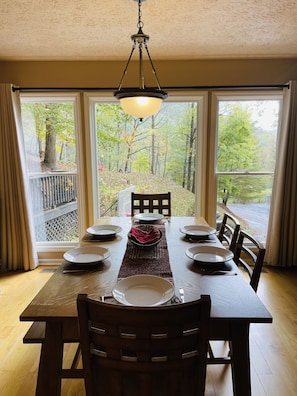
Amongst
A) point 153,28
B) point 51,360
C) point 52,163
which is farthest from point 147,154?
point 51,360

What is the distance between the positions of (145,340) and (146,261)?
806 millimetres

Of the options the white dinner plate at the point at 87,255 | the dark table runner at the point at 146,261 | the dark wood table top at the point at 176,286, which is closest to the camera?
the dark wood table top at the point at 176,286

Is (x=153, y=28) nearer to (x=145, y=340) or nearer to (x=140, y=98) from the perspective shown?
(x=140, y=98)

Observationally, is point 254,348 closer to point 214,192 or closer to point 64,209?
point 214,192

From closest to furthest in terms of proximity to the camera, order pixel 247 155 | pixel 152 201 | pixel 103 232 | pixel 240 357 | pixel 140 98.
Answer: pixel 240 357
pixel 140 98
pixel 103 232
pixel 152 201
pixel 247 155

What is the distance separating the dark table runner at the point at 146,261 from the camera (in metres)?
1.53

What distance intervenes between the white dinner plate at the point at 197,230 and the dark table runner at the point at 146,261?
25 cm

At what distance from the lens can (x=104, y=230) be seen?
7.43ft

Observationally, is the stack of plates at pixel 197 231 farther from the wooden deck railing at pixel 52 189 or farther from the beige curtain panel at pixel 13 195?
the beige curtain panel at pixel 13 195

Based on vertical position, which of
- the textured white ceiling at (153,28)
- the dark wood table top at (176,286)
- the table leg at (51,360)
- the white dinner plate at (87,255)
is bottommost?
the table leg at (51,360)

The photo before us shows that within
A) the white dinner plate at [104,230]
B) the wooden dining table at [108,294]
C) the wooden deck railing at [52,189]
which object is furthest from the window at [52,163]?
the wooden dining table at [108,294]

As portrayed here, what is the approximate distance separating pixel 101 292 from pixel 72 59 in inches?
110

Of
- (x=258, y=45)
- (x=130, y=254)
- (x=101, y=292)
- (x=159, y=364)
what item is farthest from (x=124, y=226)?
(x=258, y=45)

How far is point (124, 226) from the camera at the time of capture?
2449mm
